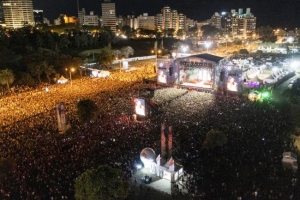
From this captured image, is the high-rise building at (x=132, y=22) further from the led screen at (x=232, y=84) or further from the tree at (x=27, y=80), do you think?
the led screen at (x=232, y=84)

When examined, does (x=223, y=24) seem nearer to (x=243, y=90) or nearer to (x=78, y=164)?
(x=243, y=90)

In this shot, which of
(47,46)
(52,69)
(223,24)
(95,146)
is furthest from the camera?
(223,24)

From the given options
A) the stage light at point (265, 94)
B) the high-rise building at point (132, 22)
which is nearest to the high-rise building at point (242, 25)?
the high-rise building at point (132, 22)

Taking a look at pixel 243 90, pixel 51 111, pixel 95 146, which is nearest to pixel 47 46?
pixel 51 111

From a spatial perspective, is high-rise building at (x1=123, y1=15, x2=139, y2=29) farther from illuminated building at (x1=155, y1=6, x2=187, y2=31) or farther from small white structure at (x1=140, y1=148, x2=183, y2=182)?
small white structure at (x1=140, y1=148, x2=183, y2=182)

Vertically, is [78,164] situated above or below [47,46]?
below

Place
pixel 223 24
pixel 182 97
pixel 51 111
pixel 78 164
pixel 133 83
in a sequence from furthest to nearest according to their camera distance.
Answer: pixel 223 24
pixel 133 83
pixel 182 97
pixel 51 111
pixel 78 164
